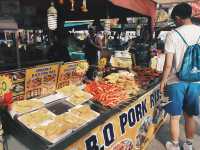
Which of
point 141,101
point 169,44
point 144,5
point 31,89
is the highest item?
point 144,5

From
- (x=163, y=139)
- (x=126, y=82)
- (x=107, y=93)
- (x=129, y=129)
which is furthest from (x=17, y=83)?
(x=163, y=139)

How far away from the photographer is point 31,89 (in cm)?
360

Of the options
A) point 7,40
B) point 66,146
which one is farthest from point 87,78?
point 7,40

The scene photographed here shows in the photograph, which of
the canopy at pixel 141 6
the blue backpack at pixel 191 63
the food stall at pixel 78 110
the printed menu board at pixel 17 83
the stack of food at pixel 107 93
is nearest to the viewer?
the food stall at pixel 78 110

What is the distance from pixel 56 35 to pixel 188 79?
536 centimetres

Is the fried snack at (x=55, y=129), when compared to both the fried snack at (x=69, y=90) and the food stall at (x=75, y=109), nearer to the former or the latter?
the food stall at (x=75, y=109)

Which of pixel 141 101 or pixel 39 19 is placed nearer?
pixel 141 101

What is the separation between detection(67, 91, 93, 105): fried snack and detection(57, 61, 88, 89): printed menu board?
1.18ft

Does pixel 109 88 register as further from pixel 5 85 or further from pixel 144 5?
pixel 144 5

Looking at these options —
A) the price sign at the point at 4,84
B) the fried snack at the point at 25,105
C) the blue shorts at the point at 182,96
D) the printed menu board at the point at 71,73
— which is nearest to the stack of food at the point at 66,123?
the fried snack at the point at 25,105

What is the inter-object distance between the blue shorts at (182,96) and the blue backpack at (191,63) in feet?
0.48

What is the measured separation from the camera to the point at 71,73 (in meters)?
4.27

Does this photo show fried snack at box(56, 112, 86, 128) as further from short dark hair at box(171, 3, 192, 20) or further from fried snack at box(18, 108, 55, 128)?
short dark hair at box(171, 3, 192, 20)

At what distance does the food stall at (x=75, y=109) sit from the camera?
112 inches
